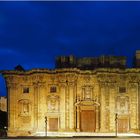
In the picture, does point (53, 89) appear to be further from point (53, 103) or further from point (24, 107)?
point (24, 107)

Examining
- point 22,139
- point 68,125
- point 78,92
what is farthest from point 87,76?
point 22,139

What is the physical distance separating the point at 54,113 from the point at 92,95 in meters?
4.73

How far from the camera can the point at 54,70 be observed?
62562 millimetres

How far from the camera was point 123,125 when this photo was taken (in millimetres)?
62250

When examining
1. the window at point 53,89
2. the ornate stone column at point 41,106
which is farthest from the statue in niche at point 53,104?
the window at point 53,89

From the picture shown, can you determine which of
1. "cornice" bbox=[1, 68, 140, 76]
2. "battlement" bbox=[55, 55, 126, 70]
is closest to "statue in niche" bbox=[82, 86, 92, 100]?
"cornice" bbox=[1, 68, 140, 76]

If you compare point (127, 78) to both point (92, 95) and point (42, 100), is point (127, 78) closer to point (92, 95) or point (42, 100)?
point (92, 95)

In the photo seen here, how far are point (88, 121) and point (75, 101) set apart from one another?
273 centimetres

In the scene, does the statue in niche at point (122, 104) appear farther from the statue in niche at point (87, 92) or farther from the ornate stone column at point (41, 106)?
the ornate stone column at point (41, 106)

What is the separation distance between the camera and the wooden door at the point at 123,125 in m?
62.0

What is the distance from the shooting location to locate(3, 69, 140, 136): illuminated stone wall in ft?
204

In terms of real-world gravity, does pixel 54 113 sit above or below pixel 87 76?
below

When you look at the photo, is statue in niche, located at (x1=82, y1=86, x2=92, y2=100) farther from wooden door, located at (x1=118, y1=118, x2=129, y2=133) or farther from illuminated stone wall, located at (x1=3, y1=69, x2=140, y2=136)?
wooden door, located at (x1=118, y1=118, x2=129, y2=133)

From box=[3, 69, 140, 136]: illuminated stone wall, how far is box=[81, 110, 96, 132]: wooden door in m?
0.33
